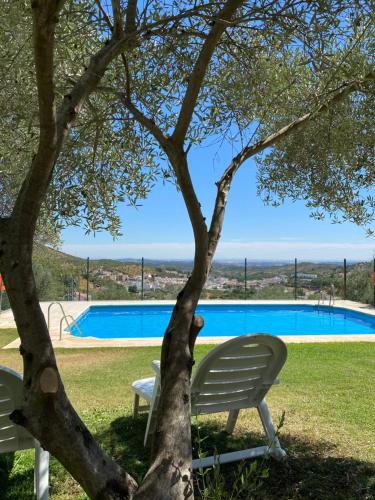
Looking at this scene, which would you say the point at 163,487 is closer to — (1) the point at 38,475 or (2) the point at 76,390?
(1) the point at 38,475

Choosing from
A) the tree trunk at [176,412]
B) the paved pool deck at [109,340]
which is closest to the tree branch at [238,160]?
the tree trunk at [176,412]

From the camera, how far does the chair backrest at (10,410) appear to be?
2.84 meters

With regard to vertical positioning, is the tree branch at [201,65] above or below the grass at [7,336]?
above

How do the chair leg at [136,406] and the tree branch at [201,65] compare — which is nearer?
the tree branch at [201,65]

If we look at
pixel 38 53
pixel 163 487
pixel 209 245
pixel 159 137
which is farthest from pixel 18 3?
pixel 163 487

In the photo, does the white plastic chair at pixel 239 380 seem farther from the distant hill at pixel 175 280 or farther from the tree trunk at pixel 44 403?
the distant hill at pixel 175 280

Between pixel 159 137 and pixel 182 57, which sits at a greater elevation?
pixel 182 57

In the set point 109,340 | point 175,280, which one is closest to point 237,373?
point 109,340

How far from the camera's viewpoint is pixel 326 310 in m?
17.6

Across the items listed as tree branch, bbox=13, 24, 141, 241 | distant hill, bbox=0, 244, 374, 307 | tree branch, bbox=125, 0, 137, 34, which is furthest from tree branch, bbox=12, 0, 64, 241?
distant hill, bbox=0, 244, 374, 307

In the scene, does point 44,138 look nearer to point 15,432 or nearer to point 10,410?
point 10,410

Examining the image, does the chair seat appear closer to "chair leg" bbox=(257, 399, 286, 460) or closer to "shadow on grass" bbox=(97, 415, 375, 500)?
"shadow on grass" bbox=(97, 415, 375, 500)

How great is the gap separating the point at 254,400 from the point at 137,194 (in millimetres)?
2147

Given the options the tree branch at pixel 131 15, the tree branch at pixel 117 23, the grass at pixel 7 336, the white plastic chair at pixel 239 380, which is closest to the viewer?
the tree branch at pixel 117 23
